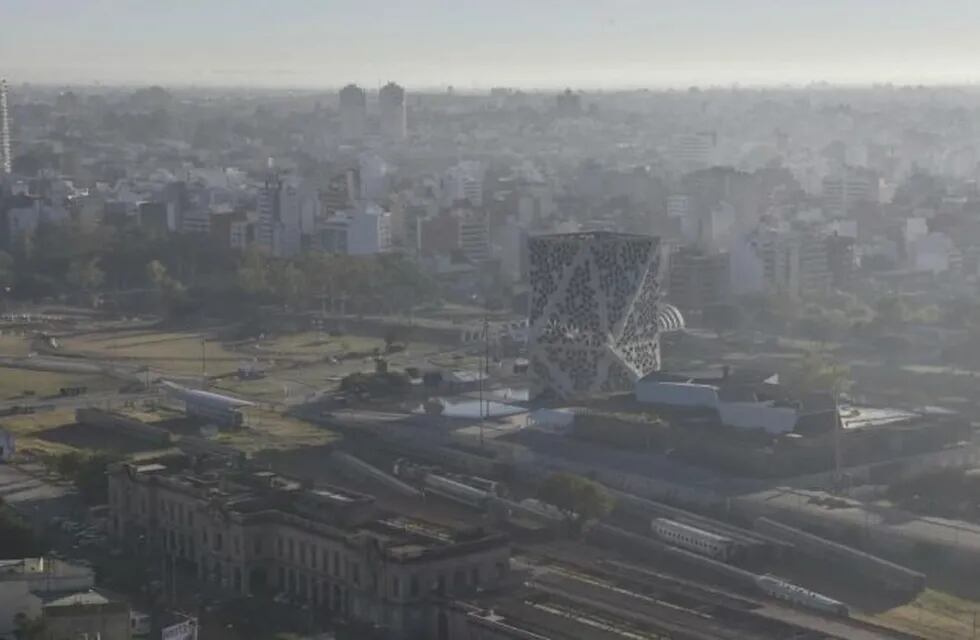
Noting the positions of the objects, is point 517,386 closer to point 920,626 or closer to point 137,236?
point 920,626

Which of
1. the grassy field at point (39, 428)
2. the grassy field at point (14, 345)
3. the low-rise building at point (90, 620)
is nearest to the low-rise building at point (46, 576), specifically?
the low-rise building at point (90, 620)

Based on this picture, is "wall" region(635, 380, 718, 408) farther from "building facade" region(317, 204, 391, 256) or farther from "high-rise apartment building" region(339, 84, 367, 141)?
"high-rise apartment building" region(339, 84, 367, 141)

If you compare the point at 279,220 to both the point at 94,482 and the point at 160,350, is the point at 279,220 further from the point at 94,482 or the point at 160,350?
the point at 94,482

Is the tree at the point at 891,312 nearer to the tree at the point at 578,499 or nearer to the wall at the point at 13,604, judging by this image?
the tree at the point at 578,499

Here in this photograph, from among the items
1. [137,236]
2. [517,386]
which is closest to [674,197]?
[137,236]

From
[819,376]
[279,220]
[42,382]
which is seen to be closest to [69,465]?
[42,382]
